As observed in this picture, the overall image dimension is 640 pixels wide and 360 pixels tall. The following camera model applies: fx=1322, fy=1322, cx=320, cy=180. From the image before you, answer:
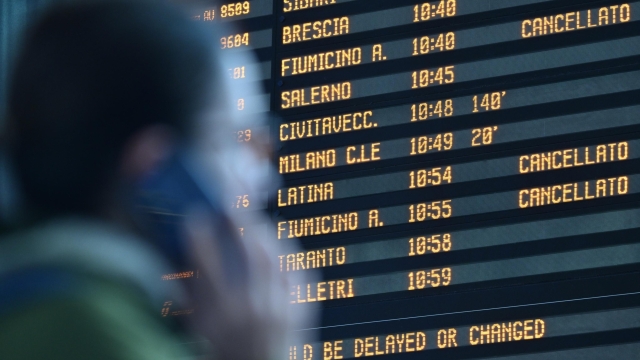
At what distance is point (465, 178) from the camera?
599cm

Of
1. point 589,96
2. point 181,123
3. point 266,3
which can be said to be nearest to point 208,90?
point 181,123

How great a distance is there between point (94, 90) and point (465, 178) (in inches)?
210

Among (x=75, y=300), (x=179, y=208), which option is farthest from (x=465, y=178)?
(x=75, y=300)

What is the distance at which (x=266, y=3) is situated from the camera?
6.86 meters

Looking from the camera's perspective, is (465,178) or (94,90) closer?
(94,90)

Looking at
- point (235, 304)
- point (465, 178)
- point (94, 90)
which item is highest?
point (94, 90)

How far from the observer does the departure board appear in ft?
18.8

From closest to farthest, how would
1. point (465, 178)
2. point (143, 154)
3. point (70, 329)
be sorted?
point (70, 329) → point (143, 154) → point (465, 178)

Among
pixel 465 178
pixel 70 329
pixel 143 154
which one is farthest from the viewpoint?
pixel 465 178

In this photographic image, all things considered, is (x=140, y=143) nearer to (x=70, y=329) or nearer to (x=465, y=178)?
(x=70, y=329)

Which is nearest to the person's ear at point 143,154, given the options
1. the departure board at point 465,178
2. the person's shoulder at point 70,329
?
the person's shoulder at point 70,329

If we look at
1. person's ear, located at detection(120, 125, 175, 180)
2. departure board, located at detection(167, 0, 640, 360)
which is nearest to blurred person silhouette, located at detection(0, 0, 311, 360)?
person's ear, located at detection(120, 125, 175, 180)

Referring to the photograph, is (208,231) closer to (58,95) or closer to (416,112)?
(58,95)

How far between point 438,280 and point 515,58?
Answer: 107 cm
